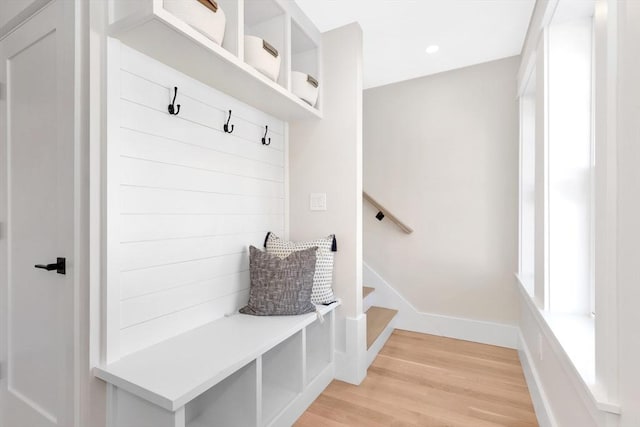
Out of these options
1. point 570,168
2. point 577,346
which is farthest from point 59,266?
point 570,168

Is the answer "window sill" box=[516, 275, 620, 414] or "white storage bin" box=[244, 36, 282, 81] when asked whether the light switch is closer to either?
"white storage bin" box=[244, 36, 282, 81]

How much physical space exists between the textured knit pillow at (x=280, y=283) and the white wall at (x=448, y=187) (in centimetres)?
149

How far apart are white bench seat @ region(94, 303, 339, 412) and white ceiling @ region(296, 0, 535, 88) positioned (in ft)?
6.24

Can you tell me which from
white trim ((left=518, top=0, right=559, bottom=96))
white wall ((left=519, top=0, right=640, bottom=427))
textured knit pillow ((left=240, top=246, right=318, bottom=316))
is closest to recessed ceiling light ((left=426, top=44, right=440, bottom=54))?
white trim ((left=518, top=0, right=559, bottom=96))

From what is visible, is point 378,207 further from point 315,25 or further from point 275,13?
point 275,13

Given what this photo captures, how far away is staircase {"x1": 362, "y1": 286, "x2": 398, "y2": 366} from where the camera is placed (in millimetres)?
2240

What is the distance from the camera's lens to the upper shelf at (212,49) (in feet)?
3.50

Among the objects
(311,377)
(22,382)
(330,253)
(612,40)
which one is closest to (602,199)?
(612,40)

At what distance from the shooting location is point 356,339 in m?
1.95

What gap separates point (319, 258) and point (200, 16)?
138cm

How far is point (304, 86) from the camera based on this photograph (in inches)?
73.6

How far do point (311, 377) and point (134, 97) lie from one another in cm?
170

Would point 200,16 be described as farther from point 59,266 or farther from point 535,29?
point 535,29

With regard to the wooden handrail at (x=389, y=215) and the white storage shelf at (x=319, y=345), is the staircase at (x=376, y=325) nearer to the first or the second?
the white storage shelf at (x=319, y=345)
